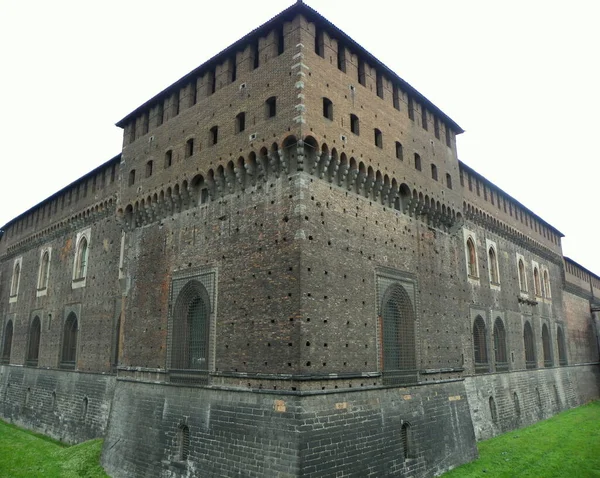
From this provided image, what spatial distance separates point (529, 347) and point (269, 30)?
19.6 metres

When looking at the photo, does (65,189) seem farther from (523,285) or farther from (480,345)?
(523,285)

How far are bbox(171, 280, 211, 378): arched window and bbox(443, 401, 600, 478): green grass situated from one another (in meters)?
7.63

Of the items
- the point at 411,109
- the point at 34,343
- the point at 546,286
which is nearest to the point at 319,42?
the point at 411,109

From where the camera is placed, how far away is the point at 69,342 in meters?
21.1

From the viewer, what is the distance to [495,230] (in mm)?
22312

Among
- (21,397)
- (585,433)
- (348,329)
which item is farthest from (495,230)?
(21,397)

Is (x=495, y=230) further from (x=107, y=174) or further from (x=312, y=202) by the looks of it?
(x=107, y=174)

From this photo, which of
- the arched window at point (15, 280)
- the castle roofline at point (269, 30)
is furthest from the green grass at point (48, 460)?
the castle roofline at point (269, 30)

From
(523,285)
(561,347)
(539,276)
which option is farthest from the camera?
(561,347)

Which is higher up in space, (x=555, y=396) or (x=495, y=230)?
(x=495, y=230)

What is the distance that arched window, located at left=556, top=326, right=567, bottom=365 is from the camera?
27.1 meters

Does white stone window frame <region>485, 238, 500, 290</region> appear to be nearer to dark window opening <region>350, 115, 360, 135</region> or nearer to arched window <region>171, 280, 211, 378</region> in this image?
dark window opening <region>350, 115, 360, 135</region>

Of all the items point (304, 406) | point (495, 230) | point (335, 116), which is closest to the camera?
point (304, 406)

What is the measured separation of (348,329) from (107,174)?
1375 centimetres
